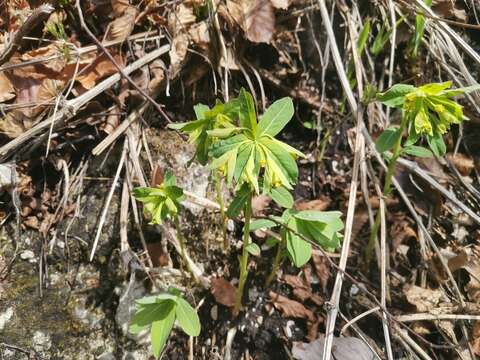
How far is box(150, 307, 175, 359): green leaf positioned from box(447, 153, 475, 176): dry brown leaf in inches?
63.8

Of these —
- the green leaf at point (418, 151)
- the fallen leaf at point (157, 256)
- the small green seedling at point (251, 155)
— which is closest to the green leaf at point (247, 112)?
the small green seedling at point (251, 155)

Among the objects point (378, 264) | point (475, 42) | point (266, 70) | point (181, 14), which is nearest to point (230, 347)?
point (378, 264)

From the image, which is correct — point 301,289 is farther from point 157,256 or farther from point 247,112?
point 247,112

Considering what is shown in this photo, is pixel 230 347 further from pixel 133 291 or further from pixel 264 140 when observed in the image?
pixel 264 140

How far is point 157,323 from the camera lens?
4.71ft

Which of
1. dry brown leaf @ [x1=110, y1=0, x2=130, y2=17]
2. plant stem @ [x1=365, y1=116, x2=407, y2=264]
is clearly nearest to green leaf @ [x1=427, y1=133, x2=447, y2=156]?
plant stem @ [x1=365, y1=116, x2=407, y2=264]

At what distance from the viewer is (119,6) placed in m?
2.04

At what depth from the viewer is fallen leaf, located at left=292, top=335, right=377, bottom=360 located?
1.53m

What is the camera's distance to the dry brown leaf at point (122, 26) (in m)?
2.02

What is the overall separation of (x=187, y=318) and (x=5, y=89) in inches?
50.3

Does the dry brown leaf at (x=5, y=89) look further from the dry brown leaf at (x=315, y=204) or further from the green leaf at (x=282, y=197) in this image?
the dry brown leaf at (x=315, y=204)

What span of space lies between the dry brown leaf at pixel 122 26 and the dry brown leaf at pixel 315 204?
3.76ft

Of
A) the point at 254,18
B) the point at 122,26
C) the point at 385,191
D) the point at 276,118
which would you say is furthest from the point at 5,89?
the point at 385,191

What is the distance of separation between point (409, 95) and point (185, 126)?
759 mm
